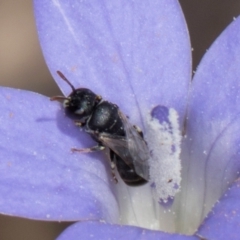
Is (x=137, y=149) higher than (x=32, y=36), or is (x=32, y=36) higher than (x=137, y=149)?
(x=137, y=149)

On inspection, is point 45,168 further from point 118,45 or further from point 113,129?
point 118,45

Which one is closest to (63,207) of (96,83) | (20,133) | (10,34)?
(20,133)


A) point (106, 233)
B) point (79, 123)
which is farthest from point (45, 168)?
point (106, 233)

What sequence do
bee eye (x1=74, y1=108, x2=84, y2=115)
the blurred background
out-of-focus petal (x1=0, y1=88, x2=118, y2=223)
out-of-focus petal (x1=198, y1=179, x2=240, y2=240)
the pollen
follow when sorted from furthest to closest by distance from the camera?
the blurred background
the pollen
bee eye (x1=74, y1=108, x2=84, y2=115)
out-of-focus petal (x1=0, y1=88, x2=118, y2=223)
out-of-focus petal (x1=198, y1=179, x2=240, y2=240)

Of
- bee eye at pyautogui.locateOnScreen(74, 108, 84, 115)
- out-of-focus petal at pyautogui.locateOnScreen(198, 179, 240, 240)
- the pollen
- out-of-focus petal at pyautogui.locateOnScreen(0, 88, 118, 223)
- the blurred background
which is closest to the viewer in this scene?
out-of-focus petal at pyautogui.locateOnScreen(198, 179, 240, 240)

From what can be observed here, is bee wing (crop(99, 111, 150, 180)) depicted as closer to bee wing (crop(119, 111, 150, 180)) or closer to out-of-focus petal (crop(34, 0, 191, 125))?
bee wing (crop(119, 111, 150, 180))

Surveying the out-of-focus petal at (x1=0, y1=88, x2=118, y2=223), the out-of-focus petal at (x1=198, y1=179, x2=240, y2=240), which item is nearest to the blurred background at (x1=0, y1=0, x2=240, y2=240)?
the out-of-focus petal at (x1=0, y1=88, x2=118, y2=223)
